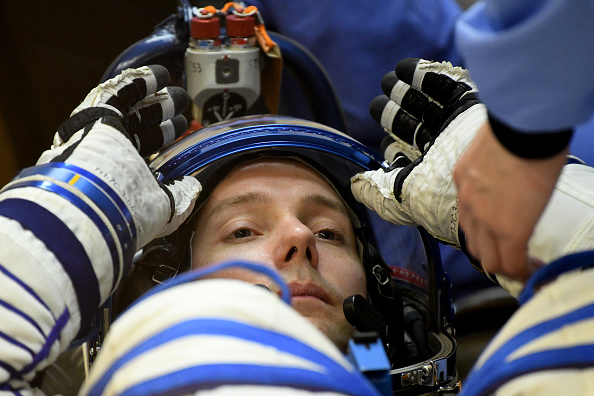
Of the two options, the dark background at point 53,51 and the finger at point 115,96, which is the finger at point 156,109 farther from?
the dark background at point 53,51

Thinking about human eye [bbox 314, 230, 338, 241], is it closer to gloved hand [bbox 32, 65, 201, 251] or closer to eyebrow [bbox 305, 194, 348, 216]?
eyebrow [bbox 305, 194, 348, 216]

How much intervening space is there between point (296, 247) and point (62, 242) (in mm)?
420

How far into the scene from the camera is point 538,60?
530 millimetres

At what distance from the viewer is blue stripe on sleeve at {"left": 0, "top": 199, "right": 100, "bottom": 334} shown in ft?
2.45

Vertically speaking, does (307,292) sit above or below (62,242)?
below

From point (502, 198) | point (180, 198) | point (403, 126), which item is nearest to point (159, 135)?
point (180, 198)

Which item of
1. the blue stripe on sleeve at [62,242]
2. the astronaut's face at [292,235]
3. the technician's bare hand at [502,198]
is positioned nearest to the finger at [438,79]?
the astronaut's face at [292,235]

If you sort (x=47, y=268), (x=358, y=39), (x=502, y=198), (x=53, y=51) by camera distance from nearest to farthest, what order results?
1. (x=502, y=198)
2. (x=47, y=268)
3. (x=358, y=39)
4. (x=53, y=51)

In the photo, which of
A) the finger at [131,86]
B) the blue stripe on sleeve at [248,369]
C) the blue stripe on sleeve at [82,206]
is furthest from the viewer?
the finger at [131,86]

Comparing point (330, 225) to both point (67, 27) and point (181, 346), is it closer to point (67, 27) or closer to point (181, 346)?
point (181, 346)

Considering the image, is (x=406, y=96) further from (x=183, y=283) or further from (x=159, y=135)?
(x=183, y=283)

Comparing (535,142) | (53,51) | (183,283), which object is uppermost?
(535,142)

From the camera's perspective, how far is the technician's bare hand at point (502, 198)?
570 millimetres

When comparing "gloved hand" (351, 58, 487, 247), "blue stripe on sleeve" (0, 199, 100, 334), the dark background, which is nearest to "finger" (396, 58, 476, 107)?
"gloved hand" (351, 58, 487, 247)
